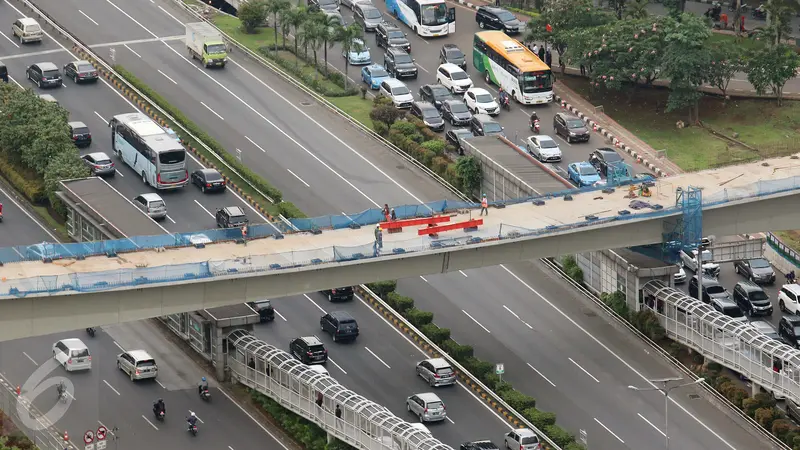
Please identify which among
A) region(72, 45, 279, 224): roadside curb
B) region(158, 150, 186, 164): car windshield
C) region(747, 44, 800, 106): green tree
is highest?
region(747, 44, 800, 106): green tree

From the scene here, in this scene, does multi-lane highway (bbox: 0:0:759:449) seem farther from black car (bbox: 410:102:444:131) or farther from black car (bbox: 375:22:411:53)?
black car (bbox: 410:102:444:131)

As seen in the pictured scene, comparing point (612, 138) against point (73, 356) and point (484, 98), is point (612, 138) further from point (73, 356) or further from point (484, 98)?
point (73, 356)

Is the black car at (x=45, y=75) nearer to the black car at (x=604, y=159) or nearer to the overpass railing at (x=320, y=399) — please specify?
the black car at (x=604, y=159)

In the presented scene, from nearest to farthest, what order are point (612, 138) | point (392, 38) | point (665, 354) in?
1. point (665, 354)
2. point (612, 138)
3. point (392, 38)

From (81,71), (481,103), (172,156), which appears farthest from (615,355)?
(81,71)

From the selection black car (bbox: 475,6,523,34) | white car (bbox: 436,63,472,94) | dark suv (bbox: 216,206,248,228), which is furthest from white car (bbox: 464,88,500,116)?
dark suv (bbox: 216,206,248,228)

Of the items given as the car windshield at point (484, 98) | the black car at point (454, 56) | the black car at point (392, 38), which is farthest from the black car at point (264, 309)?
the black car at point (392, 38)
